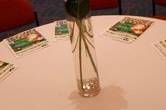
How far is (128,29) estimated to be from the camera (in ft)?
5.12

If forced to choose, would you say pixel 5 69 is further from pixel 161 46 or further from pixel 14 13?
pixel 14 13

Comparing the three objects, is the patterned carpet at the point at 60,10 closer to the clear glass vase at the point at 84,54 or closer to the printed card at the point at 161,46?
the printed card at the point at 161,46

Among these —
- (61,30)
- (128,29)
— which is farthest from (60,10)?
(128,29)

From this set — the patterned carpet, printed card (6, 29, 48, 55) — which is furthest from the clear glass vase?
the patterned carpet

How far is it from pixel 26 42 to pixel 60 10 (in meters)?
2.27

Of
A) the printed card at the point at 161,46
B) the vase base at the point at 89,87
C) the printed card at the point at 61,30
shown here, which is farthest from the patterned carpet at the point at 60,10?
the vase base at the point at 89,87

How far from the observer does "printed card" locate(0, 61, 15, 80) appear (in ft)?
4.43

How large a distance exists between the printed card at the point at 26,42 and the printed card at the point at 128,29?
0.35 m

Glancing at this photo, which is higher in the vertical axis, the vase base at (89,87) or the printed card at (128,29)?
the printed card at (128,29)

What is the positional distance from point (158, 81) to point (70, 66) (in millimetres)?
397

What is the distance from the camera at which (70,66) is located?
135cm

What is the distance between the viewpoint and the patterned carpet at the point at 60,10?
11.2ft

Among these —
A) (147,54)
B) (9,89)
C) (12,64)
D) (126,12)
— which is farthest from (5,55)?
(126,12)

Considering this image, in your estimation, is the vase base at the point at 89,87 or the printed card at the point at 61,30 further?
the printed card at the point at 61,30
